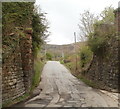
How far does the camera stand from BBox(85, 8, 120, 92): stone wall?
39.4ft

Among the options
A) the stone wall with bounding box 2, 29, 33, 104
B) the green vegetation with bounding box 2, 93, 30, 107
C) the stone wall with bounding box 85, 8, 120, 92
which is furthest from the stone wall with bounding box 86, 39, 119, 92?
the green vegetation with bounding box 2, 93, 30, 107

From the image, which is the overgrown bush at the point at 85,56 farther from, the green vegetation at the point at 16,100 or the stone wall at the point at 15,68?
the green vegetation at the point at 16,100

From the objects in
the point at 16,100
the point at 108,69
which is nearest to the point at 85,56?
the point at 108,69

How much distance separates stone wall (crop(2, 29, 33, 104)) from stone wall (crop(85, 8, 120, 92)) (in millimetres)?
5512

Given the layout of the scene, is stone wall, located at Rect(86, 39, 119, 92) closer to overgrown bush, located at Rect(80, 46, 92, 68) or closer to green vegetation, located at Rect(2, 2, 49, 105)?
overgrown bush, located at Rect(80, 46, 92, 68)

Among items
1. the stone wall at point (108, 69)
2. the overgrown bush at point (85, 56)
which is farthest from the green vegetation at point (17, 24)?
the overgrown bush at point (85, 56)

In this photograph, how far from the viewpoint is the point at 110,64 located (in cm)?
1280

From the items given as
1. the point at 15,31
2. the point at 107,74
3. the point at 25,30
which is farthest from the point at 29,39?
the point at 107,74

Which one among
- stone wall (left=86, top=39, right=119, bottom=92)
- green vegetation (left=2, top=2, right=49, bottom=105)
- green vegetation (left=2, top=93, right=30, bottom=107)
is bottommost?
green vegetation (left=2, top=93, right=30, bottom=107)

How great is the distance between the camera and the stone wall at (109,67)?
12016 millimetres

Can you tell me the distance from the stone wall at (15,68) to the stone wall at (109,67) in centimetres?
551

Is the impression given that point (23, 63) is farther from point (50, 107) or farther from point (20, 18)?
point (50, 107)

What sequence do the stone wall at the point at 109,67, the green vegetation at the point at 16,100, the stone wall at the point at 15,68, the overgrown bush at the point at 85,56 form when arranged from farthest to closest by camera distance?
the overgrown bush at the point at 85,56 < the stone wall at the point at 109,67 < the stone wall at the point at 15,68 < the green vegetation at the point at 16,100

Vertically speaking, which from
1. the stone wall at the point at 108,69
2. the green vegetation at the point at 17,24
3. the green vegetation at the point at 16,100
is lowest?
the green vegetation at the point at 16,100
